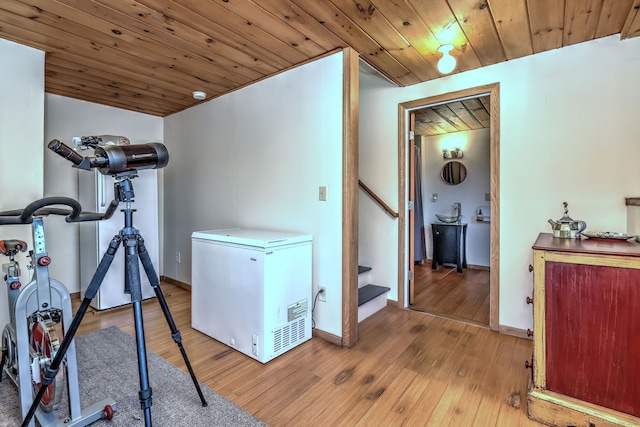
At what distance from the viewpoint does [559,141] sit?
211 centimetres

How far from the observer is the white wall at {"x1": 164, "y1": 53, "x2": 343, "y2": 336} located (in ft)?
7.27

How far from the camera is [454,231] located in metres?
4.55

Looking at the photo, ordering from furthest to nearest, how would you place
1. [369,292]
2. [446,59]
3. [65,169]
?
[65,169] < [369,292] < [446,59]

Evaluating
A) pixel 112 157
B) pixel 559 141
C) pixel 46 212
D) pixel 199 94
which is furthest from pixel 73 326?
pixel 559 141

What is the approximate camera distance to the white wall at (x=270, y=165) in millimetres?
2217

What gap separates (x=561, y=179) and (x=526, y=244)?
1.64 feet

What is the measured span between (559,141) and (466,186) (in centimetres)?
282

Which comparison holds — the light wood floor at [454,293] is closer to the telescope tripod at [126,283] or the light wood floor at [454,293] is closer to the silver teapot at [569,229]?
the silver teapot at [569,229]

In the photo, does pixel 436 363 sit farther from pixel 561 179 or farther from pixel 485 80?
pixel 485 80

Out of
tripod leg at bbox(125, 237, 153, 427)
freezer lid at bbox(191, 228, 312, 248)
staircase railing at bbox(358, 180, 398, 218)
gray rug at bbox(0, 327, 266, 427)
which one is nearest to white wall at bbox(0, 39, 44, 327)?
gray rug at bbox(0, 327, 266, 427)

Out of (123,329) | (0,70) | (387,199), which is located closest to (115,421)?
(123,329)

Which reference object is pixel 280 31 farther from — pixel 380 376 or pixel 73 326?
pixel 380 376

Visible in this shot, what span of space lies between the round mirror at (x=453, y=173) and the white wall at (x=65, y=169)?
452 cm

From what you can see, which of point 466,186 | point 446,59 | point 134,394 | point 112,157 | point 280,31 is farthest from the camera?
point 466,186
